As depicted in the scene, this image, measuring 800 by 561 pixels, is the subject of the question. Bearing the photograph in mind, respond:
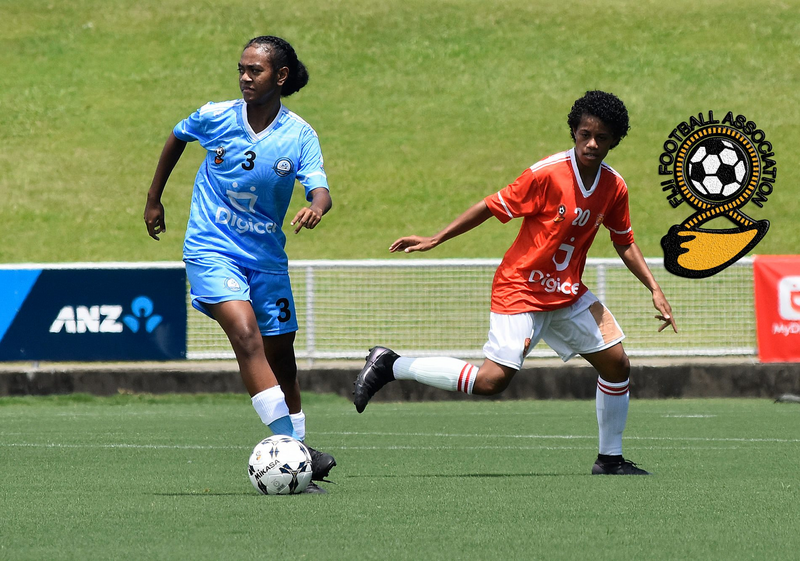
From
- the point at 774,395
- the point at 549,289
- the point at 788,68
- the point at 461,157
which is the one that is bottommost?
the point at 774,395

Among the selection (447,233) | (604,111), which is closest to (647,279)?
(604,111)

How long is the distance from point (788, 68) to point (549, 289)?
28882 millimetres

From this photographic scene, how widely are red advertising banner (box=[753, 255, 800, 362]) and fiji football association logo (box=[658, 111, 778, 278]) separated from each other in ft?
2.50

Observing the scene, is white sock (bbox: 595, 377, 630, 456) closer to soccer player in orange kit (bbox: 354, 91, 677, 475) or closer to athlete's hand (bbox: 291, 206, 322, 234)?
soccer player in orange kit (bbox: 354, 91, 677, 475)

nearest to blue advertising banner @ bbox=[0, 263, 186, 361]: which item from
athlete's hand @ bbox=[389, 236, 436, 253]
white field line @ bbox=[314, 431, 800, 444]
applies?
white field line @ bbox=[314, 431, 800, 444]

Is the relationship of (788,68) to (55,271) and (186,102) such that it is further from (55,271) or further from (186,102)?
(55,271)

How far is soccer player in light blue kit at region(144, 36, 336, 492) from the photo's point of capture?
6422 mm

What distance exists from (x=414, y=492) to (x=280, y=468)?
2.00ft

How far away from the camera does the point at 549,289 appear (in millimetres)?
6992

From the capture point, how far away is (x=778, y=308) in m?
14.2

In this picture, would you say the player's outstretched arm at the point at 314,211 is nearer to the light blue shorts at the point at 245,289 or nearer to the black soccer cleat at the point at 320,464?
the light blue shorts at the point at 245,289

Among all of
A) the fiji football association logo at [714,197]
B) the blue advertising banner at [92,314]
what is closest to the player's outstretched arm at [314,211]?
the blue advertising banner at [92,314]

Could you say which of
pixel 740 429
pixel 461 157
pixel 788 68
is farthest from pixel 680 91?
pixel 740 429

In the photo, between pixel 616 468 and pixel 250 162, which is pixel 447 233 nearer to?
pixel 250 162
